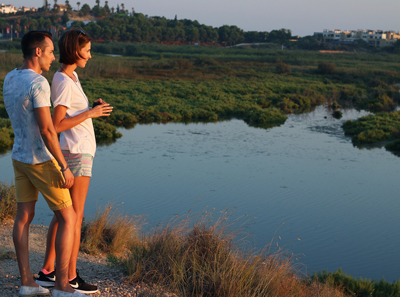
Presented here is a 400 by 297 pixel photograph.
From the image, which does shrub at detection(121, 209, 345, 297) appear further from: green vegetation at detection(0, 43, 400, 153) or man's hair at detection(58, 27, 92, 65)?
green vegetation at detection(0, 43, 400, 153)

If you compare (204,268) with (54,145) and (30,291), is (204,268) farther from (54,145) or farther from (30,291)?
(54,145)

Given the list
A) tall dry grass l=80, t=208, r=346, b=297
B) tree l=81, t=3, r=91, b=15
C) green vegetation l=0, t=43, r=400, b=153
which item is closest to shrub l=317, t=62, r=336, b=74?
green vegetation l=0, t=43, r=400, b=153

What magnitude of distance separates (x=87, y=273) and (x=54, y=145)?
1.61 meters

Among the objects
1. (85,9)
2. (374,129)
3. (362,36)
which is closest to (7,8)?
(85,9)

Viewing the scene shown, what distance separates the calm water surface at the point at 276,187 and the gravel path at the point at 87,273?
105 inches

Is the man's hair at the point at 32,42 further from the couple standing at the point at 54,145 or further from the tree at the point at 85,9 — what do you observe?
the tree at the point at 85,9

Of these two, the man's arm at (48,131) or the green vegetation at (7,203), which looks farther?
the green vegetation at (7,203)

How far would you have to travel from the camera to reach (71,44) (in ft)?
10.5

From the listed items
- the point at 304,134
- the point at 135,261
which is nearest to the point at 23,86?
the point at 135,261

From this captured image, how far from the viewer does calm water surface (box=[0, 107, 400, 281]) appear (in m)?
8.29

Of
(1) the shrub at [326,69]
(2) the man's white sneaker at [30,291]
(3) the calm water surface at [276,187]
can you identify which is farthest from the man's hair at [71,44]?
(1) the shrub at [326,69]

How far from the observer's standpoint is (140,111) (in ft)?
69.6

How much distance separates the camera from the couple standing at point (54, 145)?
9.86ft

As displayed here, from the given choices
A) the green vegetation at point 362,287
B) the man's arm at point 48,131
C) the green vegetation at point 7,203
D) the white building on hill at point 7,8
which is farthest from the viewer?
the white building on hill at point 7,8
